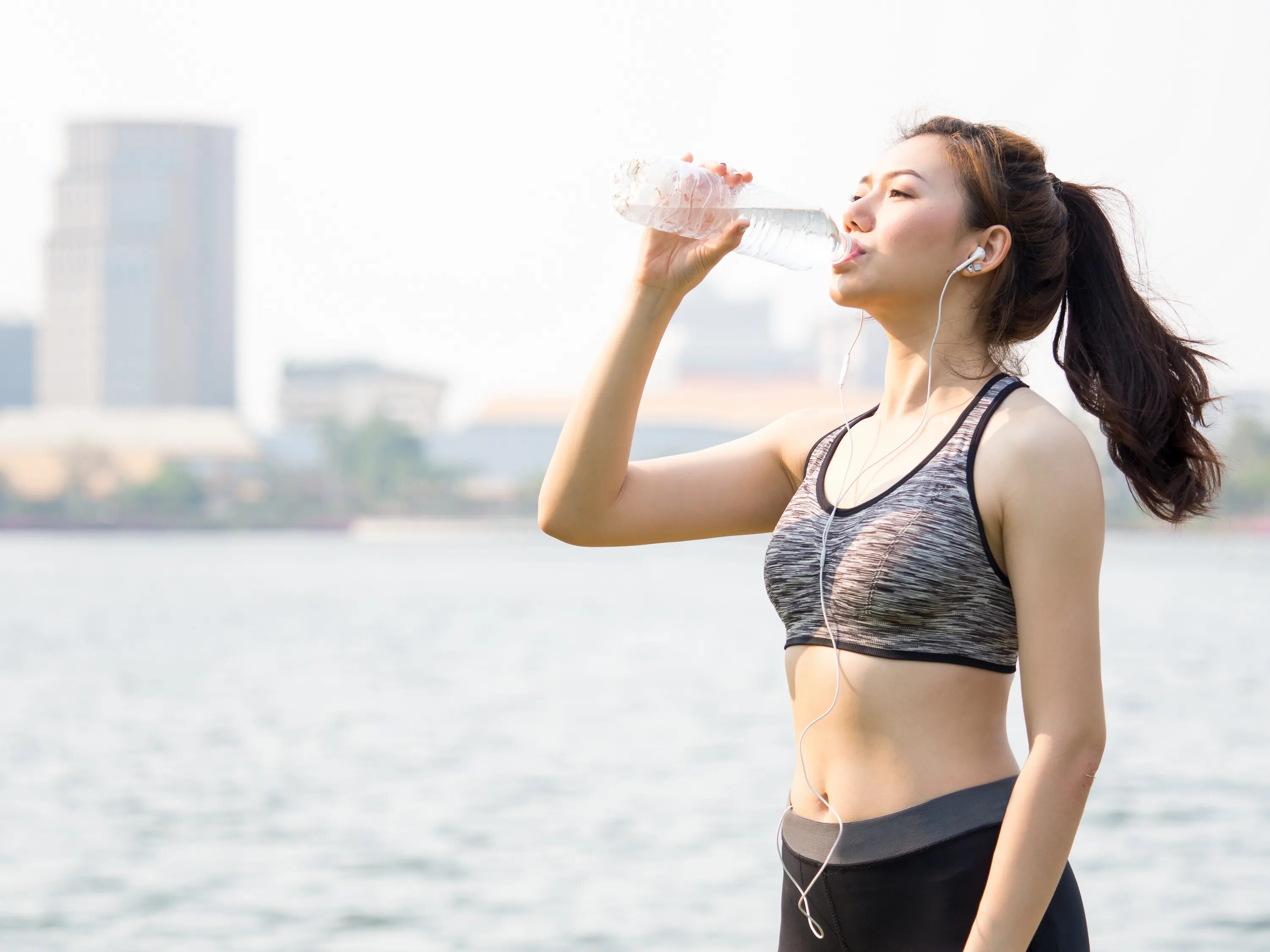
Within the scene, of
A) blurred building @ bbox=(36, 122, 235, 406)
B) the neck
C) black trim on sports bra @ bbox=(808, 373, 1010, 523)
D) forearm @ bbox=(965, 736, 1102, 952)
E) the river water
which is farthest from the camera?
blurred building @ bbox=(36, 122, 235, 406)

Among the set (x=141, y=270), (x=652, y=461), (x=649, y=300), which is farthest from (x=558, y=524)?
(x=141, y=270)

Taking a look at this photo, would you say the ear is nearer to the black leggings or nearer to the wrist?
the wrist

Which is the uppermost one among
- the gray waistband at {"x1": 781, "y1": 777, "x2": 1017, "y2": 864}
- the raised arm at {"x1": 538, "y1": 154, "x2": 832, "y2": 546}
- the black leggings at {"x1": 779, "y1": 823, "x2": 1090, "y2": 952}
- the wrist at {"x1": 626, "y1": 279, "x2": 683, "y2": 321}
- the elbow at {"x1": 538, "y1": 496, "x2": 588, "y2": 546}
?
the wrist at {"x1": 626, "y1": 279, "x2": 683, "y2": 321}

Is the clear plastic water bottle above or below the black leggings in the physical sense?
above

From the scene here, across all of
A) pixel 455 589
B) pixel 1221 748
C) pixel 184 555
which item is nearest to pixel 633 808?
pixel 1221 748

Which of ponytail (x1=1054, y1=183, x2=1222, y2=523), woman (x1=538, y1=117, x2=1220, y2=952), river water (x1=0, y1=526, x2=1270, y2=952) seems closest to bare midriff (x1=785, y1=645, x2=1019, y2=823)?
woman (x1=538, y1=117, x2=1220, y2=952)

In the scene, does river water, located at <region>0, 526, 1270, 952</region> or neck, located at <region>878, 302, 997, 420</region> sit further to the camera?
river water, located at <region>0, 526, 1270, 952</region>

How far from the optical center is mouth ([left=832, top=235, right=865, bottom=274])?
5.95ft

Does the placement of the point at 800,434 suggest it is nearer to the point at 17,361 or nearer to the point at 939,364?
the point at 939,364

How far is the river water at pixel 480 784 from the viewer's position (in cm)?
796

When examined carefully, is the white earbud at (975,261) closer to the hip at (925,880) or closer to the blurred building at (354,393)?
the hip at (925,880)

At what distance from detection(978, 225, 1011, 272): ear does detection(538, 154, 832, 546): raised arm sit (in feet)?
0.94

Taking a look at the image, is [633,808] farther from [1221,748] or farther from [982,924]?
[982,924]

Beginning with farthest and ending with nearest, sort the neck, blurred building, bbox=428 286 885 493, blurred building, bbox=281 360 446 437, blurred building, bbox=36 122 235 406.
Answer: blurred building, bbox=36 122 235 406 < blurred building, bbox=281 360 446 437 < blurred building, bbox=428 286 885 493 < the neck
